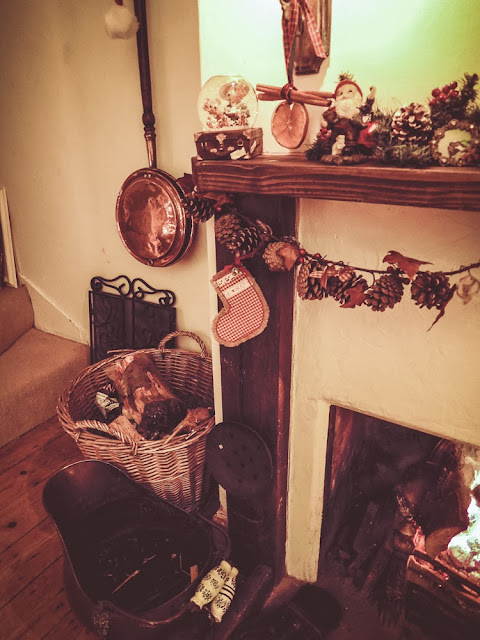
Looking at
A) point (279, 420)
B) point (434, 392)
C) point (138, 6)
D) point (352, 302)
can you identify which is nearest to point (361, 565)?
point (279, 420)

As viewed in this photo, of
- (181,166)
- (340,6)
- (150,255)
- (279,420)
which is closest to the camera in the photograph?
(340,6)

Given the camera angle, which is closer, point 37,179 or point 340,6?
point 340,6

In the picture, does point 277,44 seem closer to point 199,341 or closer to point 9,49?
point 199,341

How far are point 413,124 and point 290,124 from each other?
1.01 feet

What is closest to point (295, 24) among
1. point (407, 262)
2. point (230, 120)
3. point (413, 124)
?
point (230, 120)

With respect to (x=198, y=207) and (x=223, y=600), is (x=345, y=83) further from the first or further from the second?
(x=223, y=600)

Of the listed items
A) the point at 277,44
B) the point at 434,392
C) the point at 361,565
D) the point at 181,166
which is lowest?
the point at 361,565

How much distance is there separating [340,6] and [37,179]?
2023mm

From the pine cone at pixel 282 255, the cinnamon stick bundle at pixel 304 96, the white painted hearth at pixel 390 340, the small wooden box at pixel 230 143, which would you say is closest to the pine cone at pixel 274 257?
the pine cone at pixel 282 255

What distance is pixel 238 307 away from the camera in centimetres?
131

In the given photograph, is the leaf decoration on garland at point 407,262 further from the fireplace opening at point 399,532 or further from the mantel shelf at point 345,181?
the fireplace opening at point 399,532

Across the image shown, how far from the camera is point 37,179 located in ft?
8.29

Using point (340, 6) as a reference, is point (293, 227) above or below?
below

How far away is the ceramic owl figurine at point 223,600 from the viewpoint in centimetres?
152
